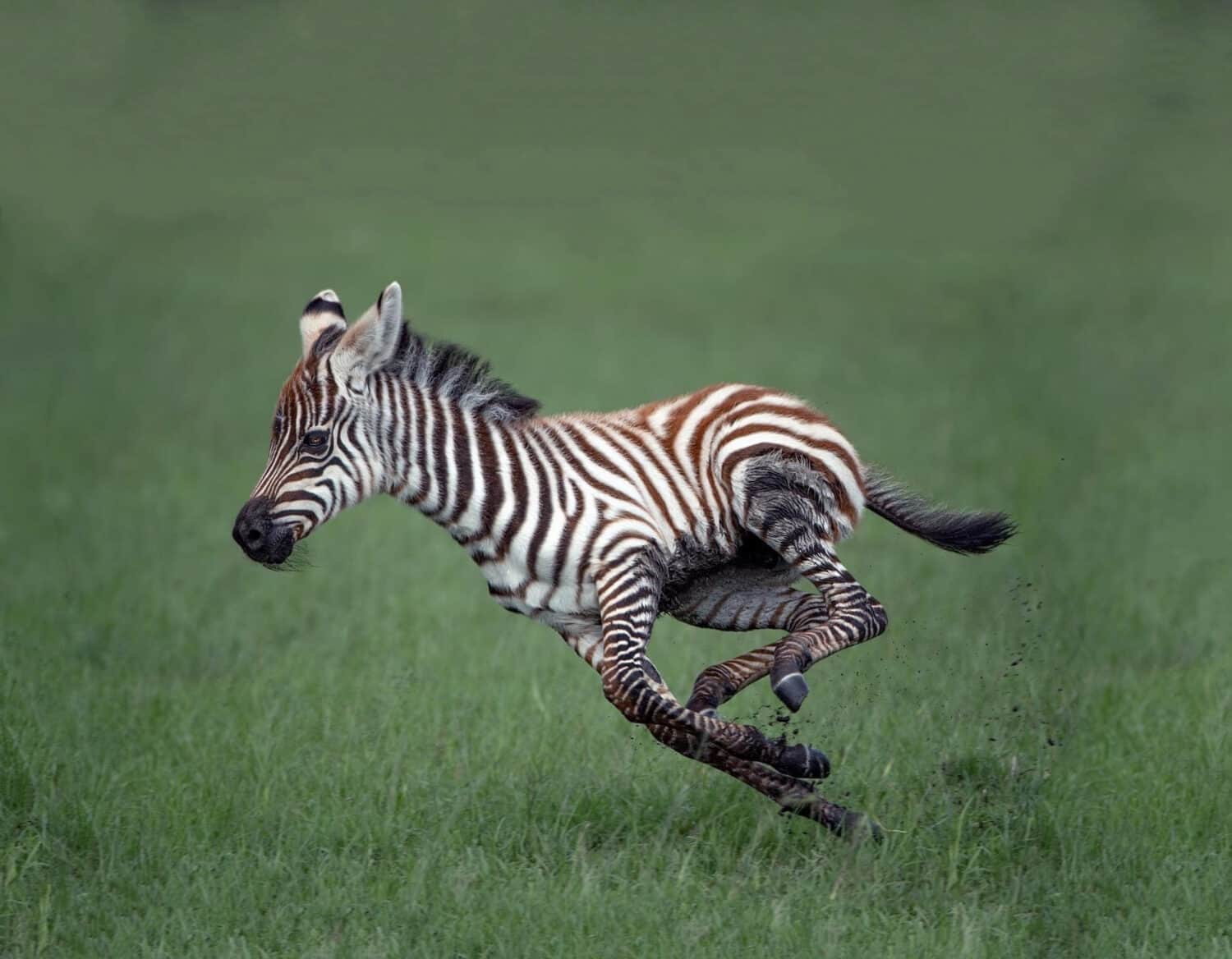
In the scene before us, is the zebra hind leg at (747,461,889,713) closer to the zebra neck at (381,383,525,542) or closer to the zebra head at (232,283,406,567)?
the zebra neck at (381,383,525,542)

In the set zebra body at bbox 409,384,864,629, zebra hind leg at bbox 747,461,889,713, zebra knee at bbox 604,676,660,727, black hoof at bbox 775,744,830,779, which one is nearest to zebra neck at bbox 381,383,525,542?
zebra body at bbox 409,384,864,629

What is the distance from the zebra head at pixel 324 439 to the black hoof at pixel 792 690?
143cm

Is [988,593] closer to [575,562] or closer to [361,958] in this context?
[575,562]

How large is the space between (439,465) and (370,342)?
45cm

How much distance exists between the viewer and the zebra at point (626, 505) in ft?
15.3

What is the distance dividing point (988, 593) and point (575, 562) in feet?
15.5

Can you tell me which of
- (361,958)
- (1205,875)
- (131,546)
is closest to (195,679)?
(131,546)

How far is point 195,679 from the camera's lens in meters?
8.22

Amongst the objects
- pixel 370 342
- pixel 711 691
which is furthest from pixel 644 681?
pixel 370 342

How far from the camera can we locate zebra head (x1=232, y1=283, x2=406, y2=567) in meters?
4.60

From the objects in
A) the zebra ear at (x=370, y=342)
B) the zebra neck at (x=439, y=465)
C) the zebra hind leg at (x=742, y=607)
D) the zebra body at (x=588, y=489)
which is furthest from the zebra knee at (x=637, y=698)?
the zebra ear at (x=370, y=342)

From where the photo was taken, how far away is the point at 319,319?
4.97 meters

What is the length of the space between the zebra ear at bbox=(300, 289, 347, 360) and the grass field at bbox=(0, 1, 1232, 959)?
1.12 metres

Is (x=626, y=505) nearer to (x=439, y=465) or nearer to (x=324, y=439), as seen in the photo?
(x=439, y=465)
